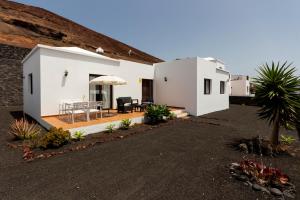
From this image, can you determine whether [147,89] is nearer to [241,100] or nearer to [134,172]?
[134,172]

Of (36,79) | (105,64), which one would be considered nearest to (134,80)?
(105,64)

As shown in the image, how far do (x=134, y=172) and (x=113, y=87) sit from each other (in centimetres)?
870

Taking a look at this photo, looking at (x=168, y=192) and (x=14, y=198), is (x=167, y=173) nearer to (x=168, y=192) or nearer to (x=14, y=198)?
(x=168, y=192)

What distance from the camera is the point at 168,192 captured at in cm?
326

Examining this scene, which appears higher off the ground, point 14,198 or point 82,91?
point 82,91

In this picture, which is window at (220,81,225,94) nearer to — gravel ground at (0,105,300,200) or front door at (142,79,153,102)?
front door at (142,79,153,102)

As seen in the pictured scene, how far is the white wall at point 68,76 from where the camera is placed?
8.75 metres

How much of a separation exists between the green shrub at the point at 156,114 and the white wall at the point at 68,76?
12.1ft

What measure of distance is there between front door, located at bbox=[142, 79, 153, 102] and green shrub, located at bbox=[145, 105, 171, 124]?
4.69 m

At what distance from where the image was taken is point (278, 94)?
18.6 ft

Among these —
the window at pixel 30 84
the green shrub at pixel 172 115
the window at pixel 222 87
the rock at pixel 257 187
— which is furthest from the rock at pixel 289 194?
the window at pixel 222 87

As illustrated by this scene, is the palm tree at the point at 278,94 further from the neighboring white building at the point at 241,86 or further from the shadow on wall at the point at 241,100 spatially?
the neighboring white building at the point at 241,86

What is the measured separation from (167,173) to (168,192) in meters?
0.75

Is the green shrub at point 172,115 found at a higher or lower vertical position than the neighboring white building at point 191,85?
lower
